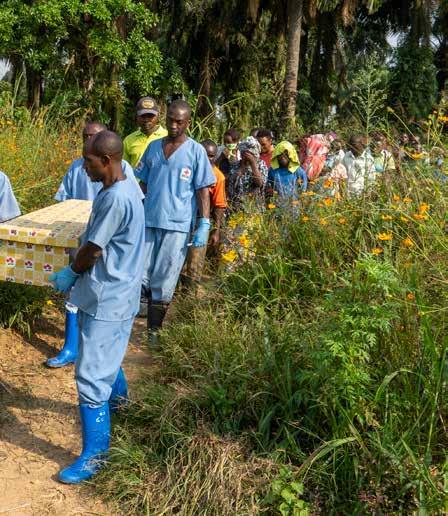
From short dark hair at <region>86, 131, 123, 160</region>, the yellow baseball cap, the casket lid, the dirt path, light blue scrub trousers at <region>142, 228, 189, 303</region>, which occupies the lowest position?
the dirt path

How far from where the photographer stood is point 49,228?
140 inches

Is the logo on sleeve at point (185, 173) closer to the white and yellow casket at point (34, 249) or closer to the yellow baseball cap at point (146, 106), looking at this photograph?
the yellow baseball cap at point (146, 106)

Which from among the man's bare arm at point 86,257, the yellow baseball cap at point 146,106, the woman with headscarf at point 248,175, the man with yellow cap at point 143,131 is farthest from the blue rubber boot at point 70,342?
the woman with headscarf at point 248,175

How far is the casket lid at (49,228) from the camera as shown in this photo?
3.40 m

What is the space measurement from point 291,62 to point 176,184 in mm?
11405

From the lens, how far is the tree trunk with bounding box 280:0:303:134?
50.3ft

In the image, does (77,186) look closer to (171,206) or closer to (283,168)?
(171,206)

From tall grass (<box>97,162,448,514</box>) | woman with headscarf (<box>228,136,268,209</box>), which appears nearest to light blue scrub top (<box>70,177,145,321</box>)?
tall grass (<box>97,162,448,514</box>)

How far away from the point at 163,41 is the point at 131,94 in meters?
6.76

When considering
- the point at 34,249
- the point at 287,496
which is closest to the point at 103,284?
the point at 34,249

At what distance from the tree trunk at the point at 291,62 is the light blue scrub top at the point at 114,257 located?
493 inches

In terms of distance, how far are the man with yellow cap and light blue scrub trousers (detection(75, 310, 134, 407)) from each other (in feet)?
8.89

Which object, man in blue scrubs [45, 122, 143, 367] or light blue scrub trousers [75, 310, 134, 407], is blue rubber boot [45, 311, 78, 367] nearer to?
man in blue scrubs [45, 122, 143, 367]

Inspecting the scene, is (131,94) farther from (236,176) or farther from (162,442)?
(162,442)
